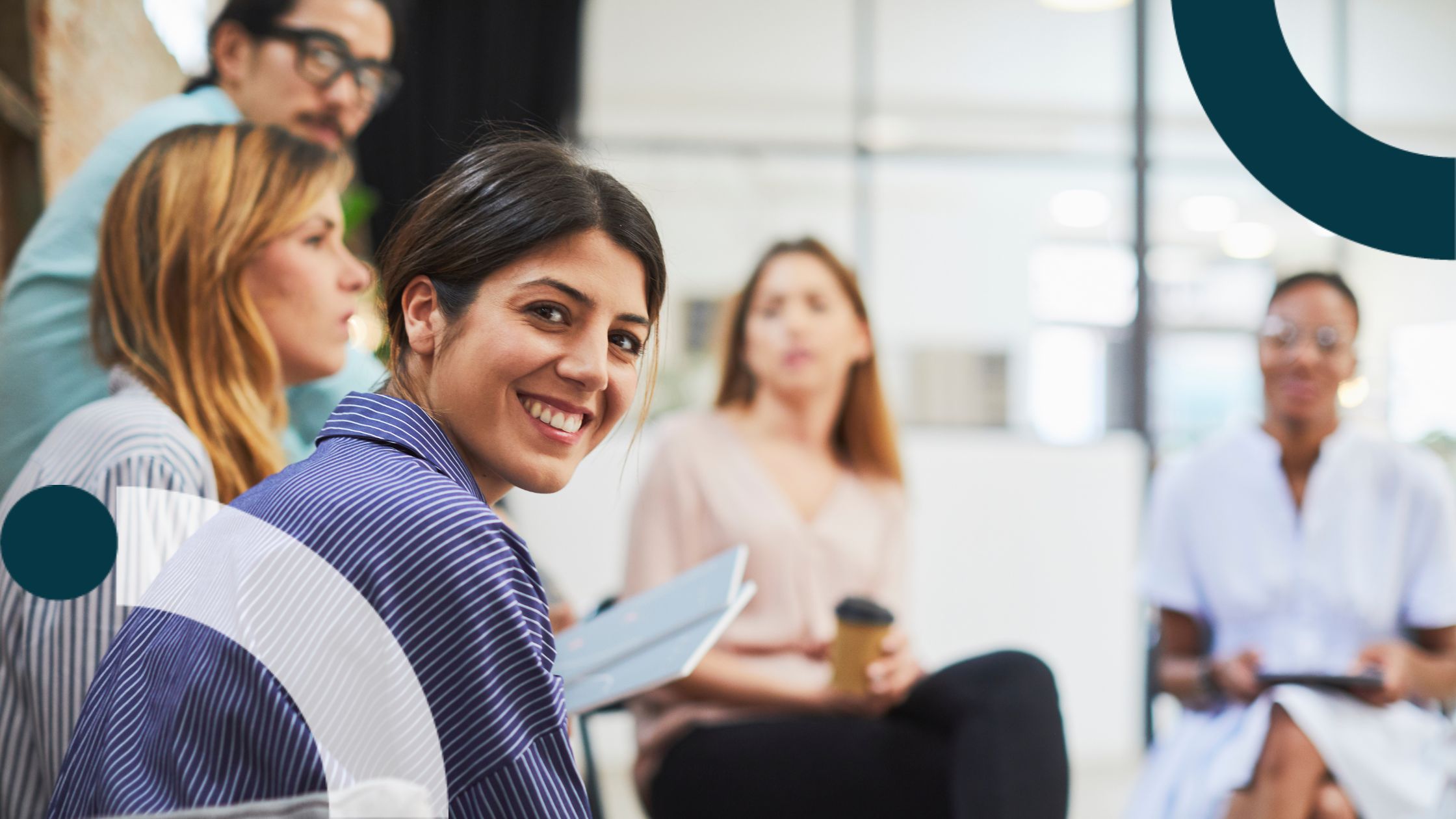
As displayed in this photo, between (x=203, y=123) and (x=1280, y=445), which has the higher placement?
(x=203, y=123)

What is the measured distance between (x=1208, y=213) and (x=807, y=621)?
11.2 feet

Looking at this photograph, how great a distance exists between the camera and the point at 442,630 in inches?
30.6

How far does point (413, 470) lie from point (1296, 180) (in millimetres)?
832

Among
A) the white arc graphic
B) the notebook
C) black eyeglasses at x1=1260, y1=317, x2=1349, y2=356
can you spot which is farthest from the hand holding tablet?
the white arc graphic

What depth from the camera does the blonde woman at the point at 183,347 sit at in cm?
109

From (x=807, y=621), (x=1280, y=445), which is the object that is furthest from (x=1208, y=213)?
(x=807, y=621)

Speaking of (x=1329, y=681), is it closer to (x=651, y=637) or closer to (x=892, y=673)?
(x=892, y=673)

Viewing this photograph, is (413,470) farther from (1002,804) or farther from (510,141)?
(1002,804)

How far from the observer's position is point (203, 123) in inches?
55.2

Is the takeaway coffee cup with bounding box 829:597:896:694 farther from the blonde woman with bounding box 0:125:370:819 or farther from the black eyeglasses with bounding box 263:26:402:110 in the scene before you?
the black eyeglasses with bounding box 263:26:402:110

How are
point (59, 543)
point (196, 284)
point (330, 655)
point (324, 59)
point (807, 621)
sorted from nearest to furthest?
point (330, 655), point (59, 543), point (196, 284), point (324, 59), point (807, 621)

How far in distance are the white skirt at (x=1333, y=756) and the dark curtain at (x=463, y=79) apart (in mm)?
3273

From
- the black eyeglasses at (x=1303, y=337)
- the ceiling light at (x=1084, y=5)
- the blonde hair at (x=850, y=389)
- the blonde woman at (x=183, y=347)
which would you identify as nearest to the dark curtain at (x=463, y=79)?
the ceiling light at (x=1084, y=5)

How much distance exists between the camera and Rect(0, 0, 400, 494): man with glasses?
1.34m
